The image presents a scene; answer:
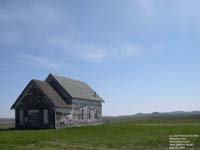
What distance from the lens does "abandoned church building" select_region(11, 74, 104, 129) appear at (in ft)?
136

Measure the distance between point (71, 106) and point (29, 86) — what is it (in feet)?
20.6

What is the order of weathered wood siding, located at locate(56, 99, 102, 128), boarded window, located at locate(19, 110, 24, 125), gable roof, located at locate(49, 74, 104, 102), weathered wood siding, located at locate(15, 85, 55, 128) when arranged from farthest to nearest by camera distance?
gable roof, located at locate(49, 74, 104, 102), weathered wood siding, located at locate(56, 99, 102, 128), boarded window, located at locate(19, 110, 24, 125), weathered wood siding, located at locate(15, 85, 55, 128)

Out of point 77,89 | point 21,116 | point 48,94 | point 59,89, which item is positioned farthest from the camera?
point 77,89

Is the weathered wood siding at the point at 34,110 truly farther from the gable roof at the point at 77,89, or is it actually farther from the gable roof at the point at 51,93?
the gable roof at the point at 77,89

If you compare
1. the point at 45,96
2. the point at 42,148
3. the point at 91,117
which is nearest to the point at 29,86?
the point at 45,96

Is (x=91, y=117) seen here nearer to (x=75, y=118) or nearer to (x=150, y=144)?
(x=75, y=118)

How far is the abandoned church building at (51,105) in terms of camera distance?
41375 mm

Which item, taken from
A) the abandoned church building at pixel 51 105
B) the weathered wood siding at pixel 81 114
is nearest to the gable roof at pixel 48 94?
the abandoned church building at pixel 51 105

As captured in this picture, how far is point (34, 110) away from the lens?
137ft

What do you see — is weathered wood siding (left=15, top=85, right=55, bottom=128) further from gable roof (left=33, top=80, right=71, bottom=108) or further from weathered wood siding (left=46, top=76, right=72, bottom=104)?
weathered wood siding (left=46, top=76, right=72, bottom=104)

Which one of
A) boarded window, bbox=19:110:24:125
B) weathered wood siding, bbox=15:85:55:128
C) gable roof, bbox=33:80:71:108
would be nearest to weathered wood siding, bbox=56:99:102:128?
gable roof, bbox=33:80:71:108

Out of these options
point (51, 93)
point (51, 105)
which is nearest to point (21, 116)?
point (51, 105)

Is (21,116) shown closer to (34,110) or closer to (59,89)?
(34,110)

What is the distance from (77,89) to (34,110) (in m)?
10.9
